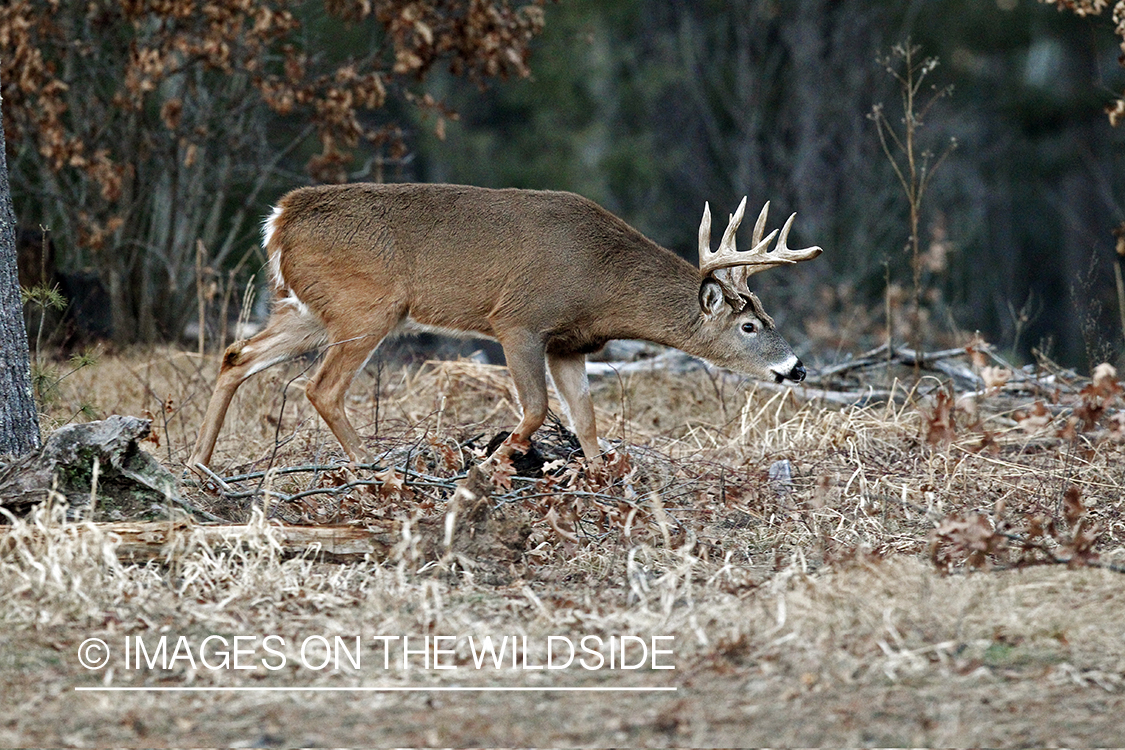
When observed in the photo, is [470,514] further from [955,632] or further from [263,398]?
[263,398]

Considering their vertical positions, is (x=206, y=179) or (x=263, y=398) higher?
(x=206, y=179)

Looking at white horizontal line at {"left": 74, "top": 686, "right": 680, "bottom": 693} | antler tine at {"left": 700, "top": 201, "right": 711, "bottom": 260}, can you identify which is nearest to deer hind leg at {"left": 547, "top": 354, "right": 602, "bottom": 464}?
antler tine at {"left": 700, "top": 201, "right": 711, "bottom": 260}

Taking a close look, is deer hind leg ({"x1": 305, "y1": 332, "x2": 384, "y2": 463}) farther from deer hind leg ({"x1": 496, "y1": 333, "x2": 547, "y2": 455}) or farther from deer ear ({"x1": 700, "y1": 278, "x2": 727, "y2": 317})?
deer ear ({"x1": 700, "y1": 278, "x2": 727, "y2": 317})

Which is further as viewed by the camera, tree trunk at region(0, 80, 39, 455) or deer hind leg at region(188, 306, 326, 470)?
deer hind leg at region(188, 306, 326, 470)

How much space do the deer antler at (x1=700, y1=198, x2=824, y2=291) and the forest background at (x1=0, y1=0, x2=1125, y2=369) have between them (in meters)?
1.26

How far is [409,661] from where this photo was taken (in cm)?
425

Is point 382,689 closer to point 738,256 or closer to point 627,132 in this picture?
point 738,256

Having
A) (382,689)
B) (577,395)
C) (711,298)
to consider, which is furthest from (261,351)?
(382,689)

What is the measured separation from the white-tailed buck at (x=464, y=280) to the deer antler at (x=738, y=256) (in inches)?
0.4

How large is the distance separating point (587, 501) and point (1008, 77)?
91.9ft

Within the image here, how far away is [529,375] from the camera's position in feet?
23.3

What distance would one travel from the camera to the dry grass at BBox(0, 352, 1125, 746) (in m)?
3.76

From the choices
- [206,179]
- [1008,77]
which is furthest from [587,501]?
[1008,77]

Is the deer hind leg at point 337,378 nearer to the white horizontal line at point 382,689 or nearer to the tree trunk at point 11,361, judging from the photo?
the tree trunk at point 11,361
